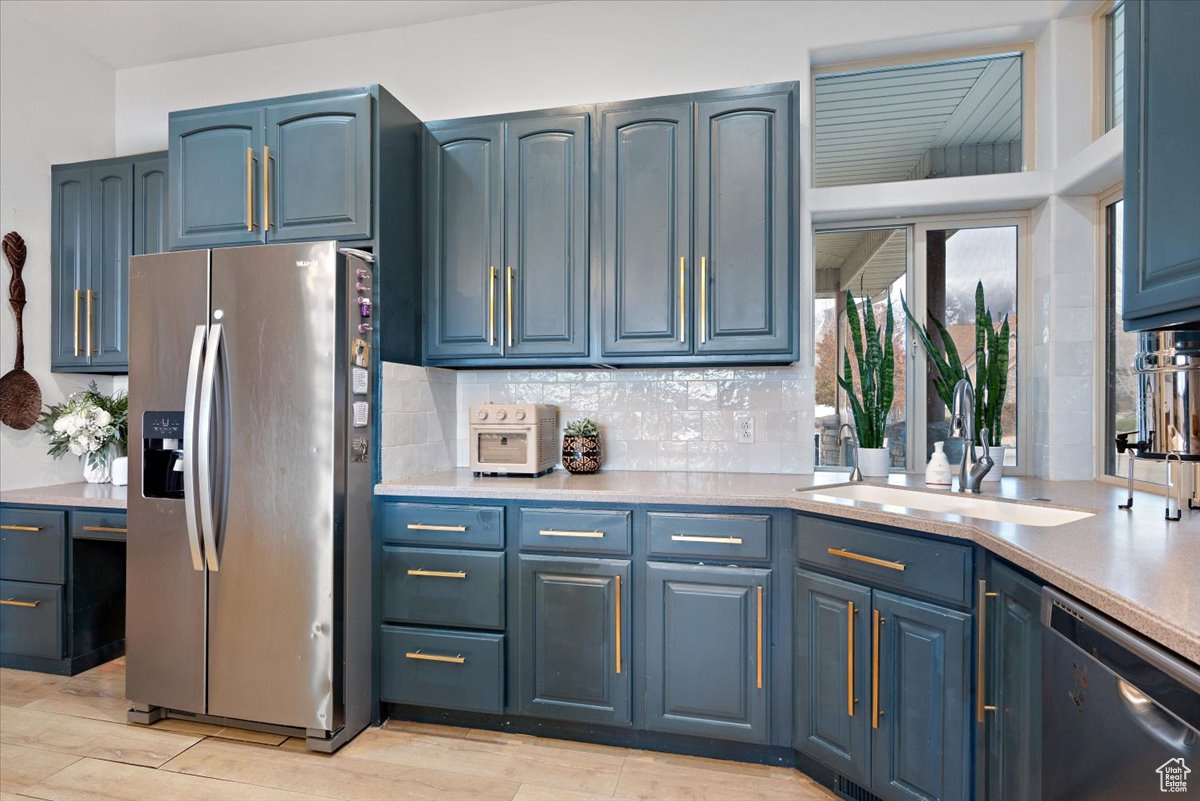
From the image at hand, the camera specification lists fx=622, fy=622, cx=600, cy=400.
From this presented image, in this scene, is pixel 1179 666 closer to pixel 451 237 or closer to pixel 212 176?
pixel 451 237

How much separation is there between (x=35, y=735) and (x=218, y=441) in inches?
51.4

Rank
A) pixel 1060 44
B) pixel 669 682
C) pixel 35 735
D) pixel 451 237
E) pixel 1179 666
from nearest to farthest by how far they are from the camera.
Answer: pixel 1179 666 < pixel 669 682 < pixel 35 735 < pixel 1060 44 < pixel 451 237

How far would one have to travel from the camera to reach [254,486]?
7.34ft

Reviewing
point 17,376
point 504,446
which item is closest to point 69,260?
point 17,376

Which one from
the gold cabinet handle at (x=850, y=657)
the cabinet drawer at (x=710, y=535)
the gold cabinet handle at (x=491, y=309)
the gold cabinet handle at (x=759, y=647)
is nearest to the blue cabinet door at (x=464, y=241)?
the gold cabinet handle at (x=491, y=309)

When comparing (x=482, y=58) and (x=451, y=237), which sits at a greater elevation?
Result: (x=482, y=58)

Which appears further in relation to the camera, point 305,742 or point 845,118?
point 845,118

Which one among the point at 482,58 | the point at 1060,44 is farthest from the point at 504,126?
the point at 1060,44

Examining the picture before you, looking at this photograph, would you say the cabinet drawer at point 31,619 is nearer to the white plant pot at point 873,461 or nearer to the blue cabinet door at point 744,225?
the blue cabinet door at point 744,225

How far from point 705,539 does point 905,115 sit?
213 centimetres

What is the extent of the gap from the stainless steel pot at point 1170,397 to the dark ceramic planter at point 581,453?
1.82m

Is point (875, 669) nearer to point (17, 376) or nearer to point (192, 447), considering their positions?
point (192, 447)

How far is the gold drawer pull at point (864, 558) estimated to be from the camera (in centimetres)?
175

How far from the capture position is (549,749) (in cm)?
225
